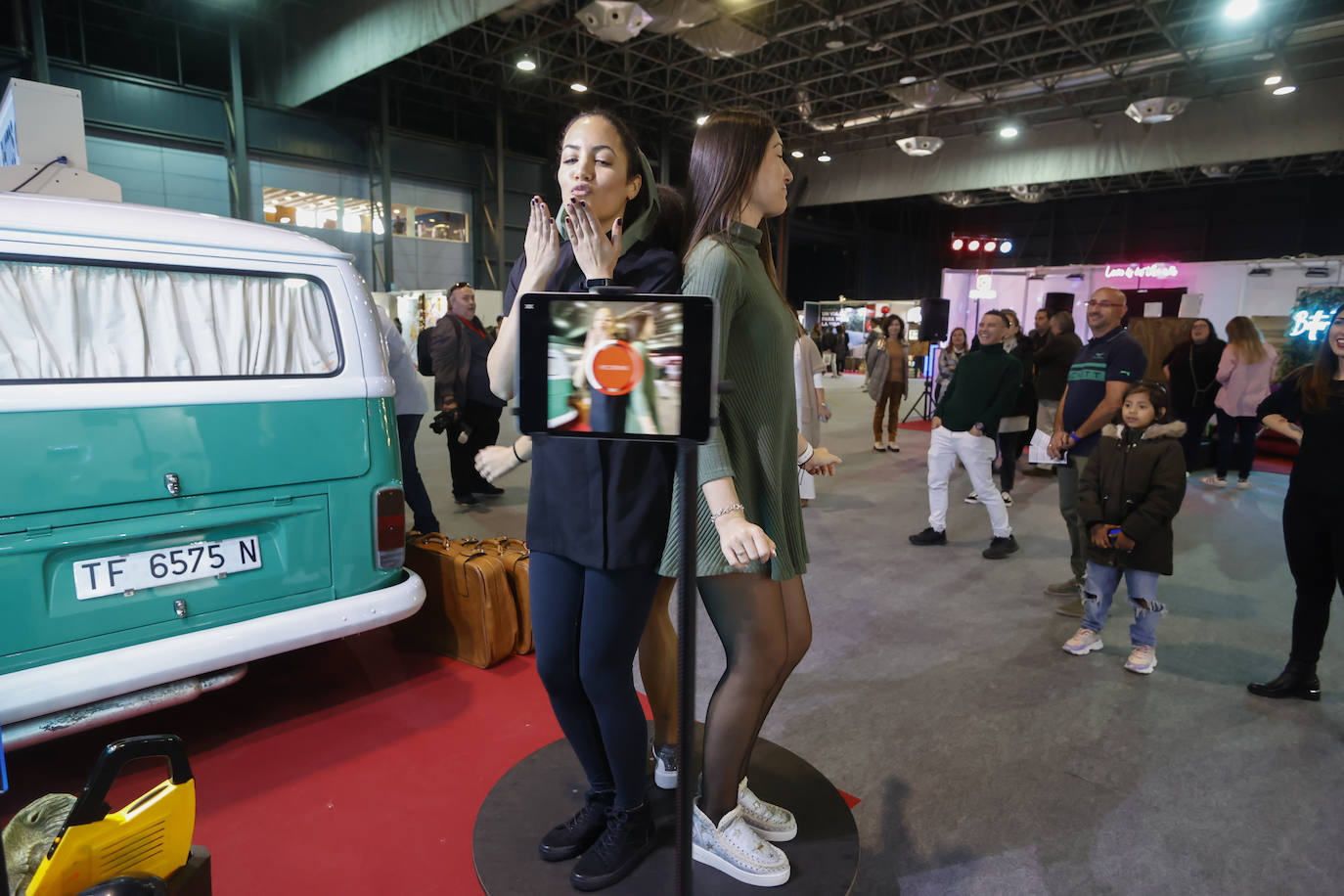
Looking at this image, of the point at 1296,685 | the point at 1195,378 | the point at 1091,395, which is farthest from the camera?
the point at 1195,378

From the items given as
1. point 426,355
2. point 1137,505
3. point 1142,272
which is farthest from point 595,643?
point 1142,272

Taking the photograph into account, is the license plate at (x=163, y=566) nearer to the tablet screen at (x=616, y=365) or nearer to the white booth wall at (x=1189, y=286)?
the tablet screen at (x=616, y=365)

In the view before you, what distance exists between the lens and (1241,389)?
7.52m

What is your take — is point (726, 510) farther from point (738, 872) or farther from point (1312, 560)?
point (1312, 560)

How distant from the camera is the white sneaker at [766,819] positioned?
1.89 metres

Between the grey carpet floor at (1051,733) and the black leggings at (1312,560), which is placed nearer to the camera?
the grey carpet floor at (1051,733)

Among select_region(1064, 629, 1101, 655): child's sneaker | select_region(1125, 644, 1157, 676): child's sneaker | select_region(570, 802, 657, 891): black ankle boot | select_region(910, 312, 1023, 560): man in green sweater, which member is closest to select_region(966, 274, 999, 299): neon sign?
select_region(910, 312, 1023, 560): man in green sweater

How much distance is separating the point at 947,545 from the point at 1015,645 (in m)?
1.81

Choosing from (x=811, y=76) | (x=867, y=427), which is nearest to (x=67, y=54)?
(x=811, y=76)

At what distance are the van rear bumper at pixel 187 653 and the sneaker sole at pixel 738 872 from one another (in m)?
1.42

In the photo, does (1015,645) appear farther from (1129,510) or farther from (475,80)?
(475,80)

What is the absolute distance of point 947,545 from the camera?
5.39 metres

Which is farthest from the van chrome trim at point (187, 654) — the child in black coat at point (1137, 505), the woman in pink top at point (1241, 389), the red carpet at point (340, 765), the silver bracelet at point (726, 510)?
the woman in pink top at point (1241, 389)

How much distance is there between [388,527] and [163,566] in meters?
0.68
